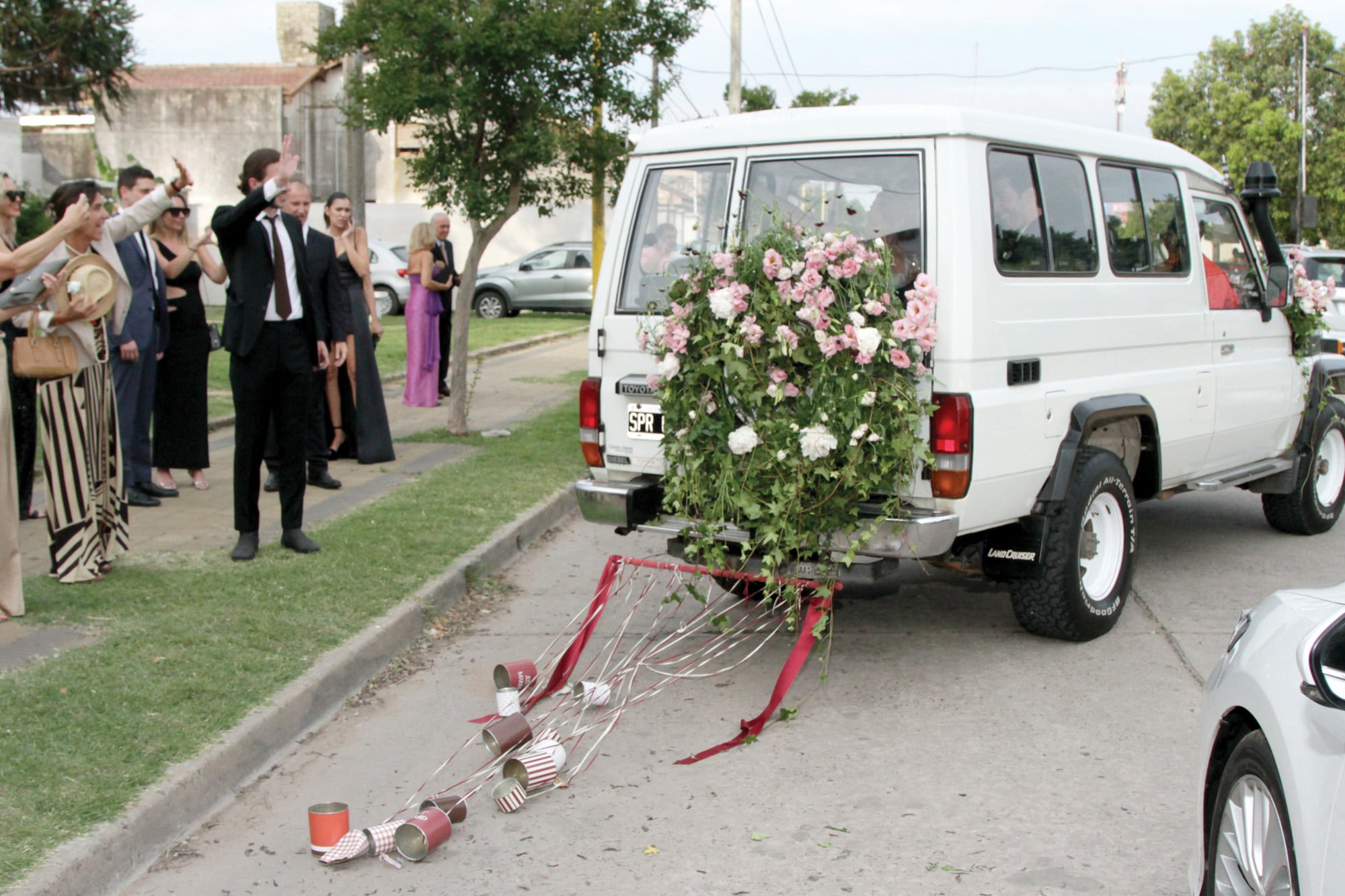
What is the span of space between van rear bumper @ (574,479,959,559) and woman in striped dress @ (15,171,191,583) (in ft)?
7.98

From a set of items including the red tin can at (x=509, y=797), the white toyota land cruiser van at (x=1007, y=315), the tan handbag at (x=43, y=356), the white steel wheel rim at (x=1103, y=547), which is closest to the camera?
the red tin can at (x=509, y=797)

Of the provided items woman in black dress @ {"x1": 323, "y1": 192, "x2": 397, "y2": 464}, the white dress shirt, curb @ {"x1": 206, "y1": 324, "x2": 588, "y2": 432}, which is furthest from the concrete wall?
the white dress shirt

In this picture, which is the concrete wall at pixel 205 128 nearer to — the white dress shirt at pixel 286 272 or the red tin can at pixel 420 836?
the white dress shirt at pixel 286 272

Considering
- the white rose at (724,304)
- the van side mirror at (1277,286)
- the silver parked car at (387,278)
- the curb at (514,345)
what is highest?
the silver parked car at (387,278)

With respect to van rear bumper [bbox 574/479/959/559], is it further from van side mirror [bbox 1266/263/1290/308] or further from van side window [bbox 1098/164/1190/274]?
van side mirror [bbox 1266/263/1290/308]

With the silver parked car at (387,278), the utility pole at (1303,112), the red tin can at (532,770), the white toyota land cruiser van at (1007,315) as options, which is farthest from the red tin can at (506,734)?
the utility pole at (1303,112)

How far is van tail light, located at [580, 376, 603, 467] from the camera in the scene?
5879 mm

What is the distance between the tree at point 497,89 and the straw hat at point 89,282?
14.4ft

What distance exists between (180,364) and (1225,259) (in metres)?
6.55

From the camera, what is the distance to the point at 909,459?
493 cm

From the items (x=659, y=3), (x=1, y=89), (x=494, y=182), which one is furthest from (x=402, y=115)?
(x=1, y=89)

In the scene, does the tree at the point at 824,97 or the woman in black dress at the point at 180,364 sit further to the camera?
the tree at the point at 824,97

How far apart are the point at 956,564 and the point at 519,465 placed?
4953 millimetres

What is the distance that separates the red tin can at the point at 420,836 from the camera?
12.4 feet
